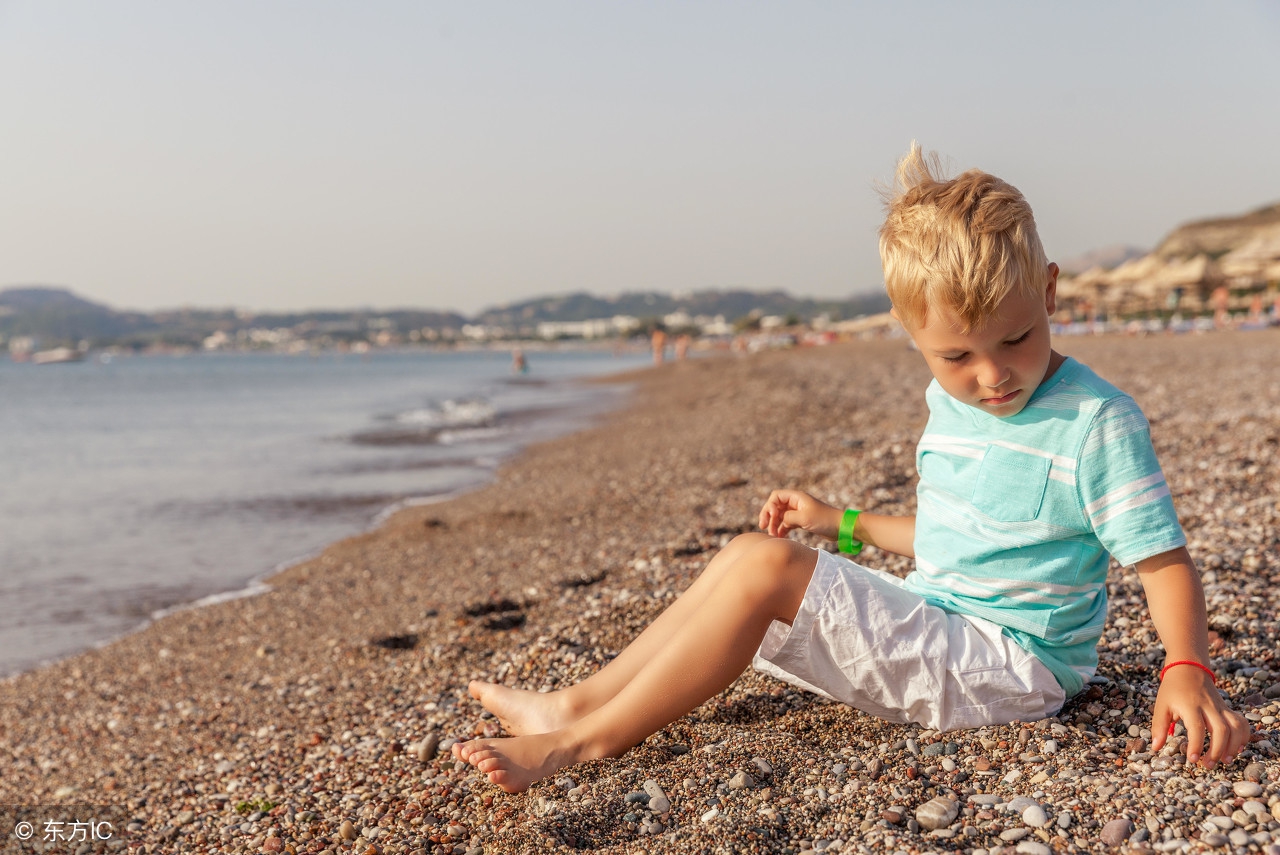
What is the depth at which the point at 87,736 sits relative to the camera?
15.7 ft

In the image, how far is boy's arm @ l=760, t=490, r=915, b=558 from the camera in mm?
3088

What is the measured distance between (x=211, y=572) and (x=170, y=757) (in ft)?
16.5

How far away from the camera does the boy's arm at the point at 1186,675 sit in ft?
7.07

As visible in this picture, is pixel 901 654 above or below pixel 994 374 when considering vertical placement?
below

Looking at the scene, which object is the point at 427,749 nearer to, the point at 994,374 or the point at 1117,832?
the point at 1117,832

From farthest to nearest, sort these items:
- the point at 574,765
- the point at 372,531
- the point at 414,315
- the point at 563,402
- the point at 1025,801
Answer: the point at 414,315 → the point at 563,402 → the point at 372,531 → the point at 574,765 → the point at 1025,801

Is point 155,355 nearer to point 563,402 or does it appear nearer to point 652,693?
point 563,402

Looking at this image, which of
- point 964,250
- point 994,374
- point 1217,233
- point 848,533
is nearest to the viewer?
point 964,250

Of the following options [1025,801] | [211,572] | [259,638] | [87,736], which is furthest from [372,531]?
[1025,801]

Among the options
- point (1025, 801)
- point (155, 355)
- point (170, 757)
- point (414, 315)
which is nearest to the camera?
point (1025, 801)

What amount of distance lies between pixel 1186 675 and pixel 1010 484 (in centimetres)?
64

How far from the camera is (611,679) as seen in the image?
296 centimetres

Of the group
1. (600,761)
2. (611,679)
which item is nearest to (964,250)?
(611,679)

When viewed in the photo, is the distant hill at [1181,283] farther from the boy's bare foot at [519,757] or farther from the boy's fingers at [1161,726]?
the boy's bare foot at [519,757]
